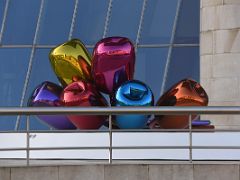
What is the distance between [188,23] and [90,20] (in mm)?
2757

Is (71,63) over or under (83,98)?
over

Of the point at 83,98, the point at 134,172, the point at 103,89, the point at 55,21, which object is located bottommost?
the point at 134,172

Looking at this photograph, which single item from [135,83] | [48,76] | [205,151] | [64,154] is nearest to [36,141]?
[64,154]

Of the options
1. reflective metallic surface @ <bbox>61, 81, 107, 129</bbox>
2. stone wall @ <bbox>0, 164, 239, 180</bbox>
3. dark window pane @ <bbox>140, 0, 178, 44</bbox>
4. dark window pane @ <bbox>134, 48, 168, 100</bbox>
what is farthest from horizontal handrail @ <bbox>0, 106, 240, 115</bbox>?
dark window pane @ <bbox>140, 0, 178, 44</bbox>

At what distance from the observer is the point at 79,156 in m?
13.6

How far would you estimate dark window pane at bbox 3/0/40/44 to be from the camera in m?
24.5

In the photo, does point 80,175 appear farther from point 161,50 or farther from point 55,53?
point 161,50

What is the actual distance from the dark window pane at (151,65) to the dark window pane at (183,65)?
0.83 feet

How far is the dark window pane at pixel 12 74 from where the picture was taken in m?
23.7

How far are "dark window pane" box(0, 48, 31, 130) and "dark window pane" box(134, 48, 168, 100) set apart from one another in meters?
3.16

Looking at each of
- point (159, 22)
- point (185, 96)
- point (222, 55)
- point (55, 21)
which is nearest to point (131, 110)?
point (185, 96)

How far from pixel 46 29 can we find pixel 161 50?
3.35 m

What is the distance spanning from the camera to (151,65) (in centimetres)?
2317

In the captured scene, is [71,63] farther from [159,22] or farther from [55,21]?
[55,21]
